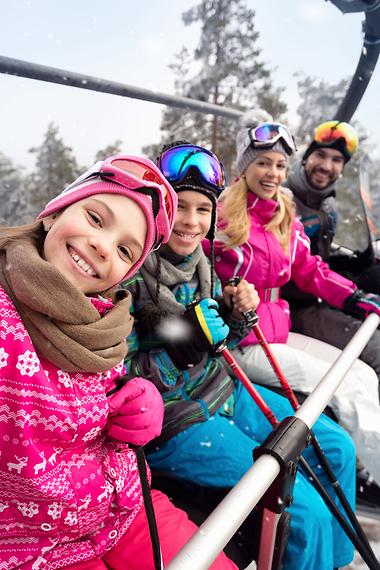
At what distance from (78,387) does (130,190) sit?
66cm

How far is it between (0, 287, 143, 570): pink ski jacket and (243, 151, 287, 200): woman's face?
192 cm

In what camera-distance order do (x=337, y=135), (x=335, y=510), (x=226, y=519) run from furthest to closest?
(x=337, y=135), (x=335, y=510), (x=226, y=519)

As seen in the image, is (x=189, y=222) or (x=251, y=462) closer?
(x=251, y=462)

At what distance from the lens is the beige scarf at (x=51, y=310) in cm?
84

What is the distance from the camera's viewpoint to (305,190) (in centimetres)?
333

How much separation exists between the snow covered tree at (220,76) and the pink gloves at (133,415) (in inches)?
225

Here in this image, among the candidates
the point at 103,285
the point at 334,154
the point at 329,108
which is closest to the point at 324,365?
the point at 103,285

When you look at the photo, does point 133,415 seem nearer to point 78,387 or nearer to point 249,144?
point 78,387

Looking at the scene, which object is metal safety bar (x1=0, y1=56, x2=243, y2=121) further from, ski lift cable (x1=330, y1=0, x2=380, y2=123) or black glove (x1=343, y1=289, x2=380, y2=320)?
black glove (x1=343, y1=289, x2=380, y2=320)

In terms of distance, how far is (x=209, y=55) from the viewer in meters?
5.66

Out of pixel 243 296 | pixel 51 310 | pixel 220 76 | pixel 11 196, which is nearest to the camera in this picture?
pixel 51 310

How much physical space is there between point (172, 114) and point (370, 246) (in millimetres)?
4602

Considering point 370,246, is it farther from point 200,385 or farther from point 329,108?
point 329,108

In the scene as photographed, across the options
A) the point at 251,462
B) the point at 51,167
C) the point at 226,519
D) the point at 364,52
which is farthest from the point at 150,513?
the point at 364,52
